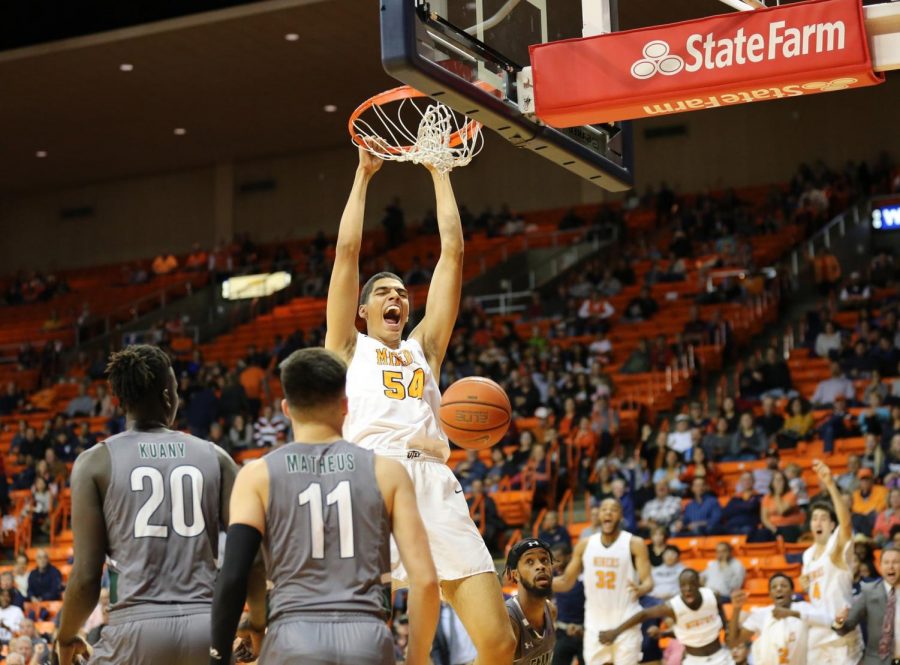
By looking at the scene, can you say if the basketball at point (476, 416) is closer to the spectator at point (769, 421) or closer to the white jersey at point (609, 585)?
the white jersey at point (609, 585)

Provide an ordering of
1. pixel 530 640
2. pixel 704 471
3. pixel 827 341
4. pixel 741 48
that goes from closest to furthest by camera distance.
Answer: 1. pixel 741 48
2. pixel 530 640
3. pixel 704 471
4. pixel 827 341

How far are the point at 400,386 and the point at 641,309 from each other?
50.4 feet

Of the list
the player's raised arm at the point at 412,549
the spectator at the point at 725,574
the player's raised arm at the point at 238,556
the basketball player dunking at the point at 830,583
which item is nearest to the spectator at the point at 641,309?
the spectator at the point at 725,574

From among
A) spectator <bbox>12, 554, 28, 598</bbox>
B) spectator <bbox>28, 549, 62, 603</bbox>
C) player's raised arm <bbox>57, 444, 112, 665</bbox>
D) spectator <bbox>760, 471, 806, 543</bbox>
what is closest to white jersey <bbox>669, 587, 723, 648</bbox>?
spectator <bbox>760, 471, 806, 543</bbox>

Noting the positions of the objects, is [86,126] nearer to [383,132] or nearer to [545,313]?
[545,313]

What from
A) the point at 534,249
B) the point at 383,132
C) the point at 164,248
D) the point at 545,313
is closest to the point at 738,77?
the point at 383,132

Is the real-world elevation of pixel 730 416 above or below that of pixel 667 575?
above

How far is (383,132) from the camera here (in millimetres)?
7715

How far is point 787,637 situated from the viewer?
1011cm

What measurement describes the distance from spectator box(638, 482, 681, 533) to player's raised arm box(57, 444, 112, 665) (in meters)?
9.82

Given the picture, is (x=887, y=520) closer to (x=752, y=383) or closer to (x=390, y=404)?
(x=752, y=383)

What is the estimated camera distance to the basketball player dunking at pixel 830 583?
32.7ft

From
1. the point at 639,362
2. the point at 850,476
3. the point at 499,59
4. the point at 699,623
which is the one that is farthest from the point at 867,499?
the point at 499,59

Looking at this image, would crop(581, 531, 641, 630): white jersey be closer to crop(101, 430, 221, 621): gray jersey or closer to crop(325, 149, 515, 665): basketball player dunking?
crop(325, 149, 515, 665): basketball player dunking
